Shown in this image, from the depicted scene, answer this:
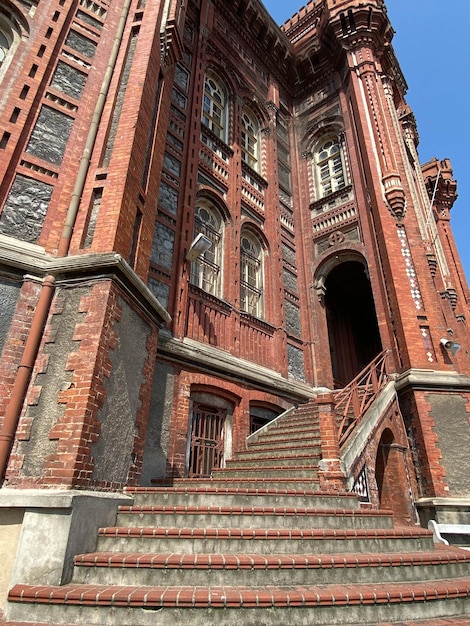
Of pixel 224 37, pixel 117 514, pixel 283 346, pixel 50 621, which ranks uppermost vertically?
pixel 224 37

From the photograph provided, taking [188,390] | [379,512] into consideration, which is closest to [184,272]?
[188,390]

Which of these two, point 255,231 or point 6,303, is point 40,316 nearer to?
point 6,303

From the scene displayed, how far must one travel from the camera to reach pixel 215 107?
1259 centimetres

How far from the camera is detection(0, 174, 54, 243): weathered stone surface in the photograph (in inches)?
A: 215

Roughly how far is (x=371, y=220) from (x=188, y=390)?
7775mm

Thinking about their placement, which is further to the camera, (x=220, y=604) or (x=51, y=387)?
(x=51, y=387)

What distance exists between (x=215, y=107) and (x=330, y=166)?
4755 mm

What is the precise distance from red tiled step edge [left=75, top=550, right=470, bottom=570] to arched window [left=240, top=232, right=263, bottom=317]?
7.12m

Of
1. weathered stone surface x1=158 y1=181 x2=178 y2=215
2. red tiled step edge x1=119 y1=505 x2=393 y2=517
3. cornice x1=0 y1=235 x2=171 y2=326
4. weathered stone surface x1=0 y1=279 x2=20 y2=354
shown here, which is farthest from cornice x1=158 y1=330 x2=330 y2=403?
red tiled step edge x1=119 y1=505 x2=393 y2=517

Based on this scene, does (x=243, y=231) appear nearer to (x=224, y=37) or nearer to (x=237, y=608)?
(x=224, y=37)

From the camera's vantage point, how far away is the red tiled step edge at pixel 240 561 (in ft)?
10.9

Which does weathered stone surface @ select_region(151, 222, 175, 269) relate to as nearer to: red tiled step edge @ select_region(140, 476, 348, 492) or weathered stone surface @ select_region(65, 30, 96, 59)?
weathered stone surface @ select_region(65, 30, 96, 59)

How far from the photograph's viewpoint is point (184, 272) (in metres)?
8.59

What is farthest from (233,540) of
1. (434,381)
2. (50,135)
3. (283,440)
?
(50,135)
